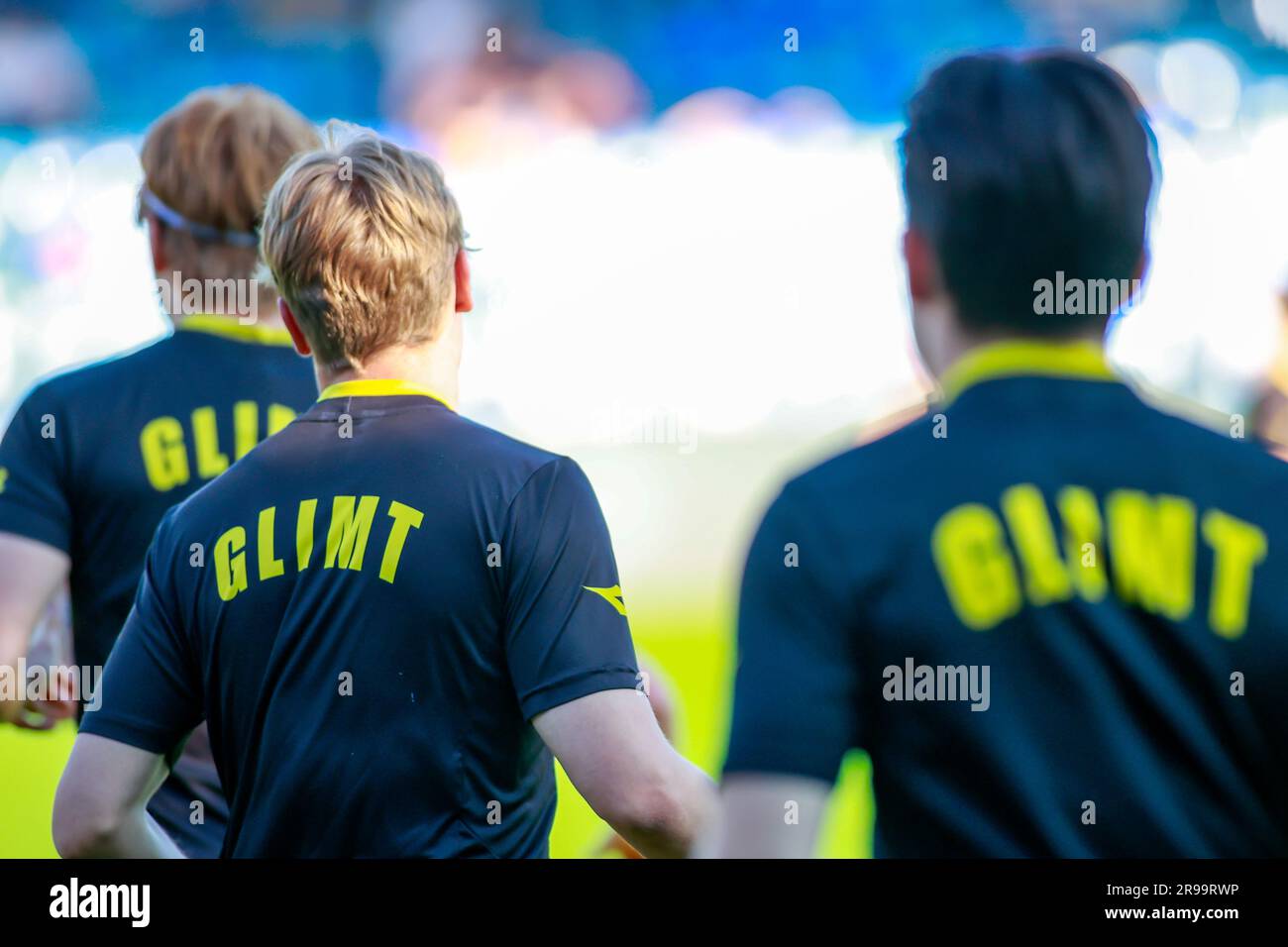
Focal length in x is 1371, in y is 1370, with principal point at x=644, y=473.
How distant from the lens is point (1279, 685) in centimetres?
106

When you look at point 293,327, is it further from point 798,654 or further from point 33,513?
point 798,654

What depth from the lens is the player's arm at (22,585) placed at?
188 cm

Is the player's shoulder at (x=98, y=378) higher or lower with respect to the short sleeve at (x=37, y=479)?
higher

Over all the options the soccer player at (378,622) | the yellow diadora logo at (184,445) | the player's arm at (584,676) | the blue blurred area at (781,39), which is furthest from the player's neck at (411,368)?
the blue blurred area at (781,39)

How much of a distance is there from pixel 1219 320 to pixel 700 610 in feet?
9.16

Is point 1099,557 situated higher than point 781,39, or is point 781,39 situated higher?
point 781,39

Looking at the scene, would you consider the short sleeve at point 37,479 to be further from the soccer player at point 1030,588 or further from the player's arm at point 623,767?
the soccer player at point 1030,588

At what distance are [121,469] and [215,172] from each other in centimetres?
46

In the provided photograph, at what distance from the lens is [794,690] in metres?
1.06

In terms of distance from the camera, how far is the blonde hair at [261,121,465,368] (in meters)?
1.54

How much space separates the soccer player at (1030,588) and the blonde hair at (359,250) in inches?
25.4

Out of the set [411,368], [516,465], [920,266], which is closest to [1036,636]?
[920,266]
